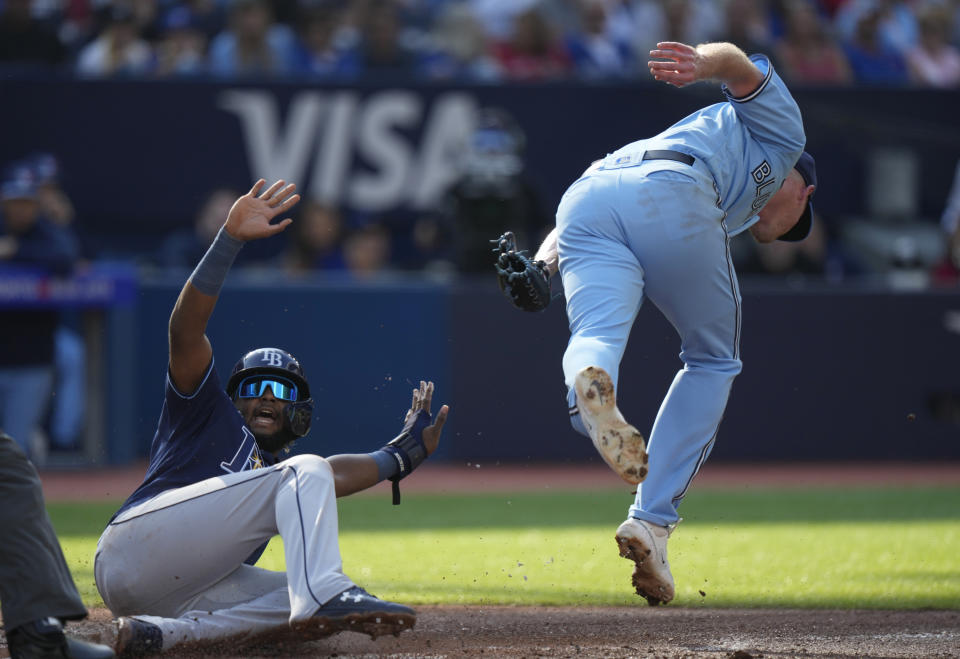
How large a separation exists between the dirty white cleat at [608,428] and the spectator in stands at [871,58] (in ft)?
34.1

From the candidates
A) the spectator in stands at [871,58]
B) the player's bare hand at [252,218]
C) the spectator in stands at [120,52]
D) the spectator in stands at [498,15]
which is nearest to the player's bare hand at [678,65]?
the player's bare hand at [252,218]

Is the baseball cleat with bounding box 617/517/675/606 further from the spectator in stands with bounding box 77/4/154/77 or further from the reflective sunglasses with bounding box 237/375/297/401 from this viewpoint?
the spectator in stands with bounding box 77/4/154/77

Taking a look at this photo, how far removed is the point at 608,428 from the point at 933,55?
1099 cm

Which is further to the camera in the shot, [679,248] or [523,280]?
[523,280]

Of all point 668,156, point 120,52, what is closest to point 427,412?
point 668,156

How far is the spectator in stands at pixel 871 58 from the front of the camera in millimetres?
13703

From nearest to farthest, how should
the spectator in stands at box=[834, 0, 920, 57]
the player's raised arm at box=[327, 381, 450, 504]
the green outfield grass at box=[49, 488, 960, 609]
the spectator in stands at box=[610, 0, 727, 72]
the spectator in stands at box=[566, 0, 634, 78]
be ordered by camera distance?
the player's raised arm at box=[327, 381, 450, 504], the green outfield grass at box=[49, 488, 960, 609], the spectator in stands at box=[610, 0, 727, 72], the spectator in stands at box=[566, 0, 634, 78], the spectator in stands at box=[834, 0, 920, 57]

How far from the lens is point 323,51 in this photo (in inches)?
495

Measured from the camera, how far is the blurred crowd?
12.3 m

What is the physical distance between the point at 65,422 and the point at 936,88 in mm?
8359

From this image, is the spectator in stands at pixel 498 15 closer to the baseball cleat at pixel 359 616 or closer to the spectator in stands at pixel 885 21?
the spectator in stands at pixel 885 21

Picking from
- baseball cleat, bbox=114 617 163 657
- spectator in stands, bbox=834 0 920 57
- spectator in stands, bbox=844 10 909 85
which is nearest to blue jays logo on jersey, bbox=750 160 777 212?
baseball cleat, bbox=114 617 163 657

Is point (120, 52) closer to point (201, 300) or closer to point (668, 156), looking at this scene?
point (201, 300)

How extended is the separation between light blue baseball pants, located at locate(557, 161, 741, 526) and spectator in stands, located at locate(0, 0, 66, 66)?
28.8 feet
